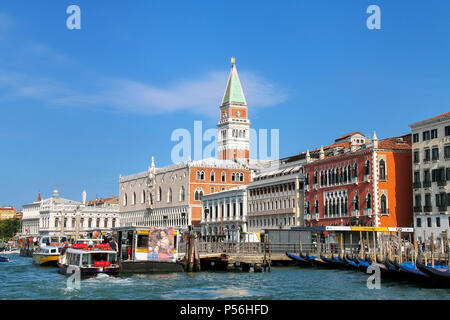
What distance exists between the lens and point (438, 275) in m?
25.1

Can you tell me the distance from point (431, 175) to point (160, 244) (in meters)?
22.3

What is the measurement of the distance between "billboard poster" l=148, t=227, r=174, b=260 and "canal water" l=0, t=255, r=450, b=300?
3.93m

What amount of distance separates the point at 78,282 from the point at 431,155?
29591 millimetres

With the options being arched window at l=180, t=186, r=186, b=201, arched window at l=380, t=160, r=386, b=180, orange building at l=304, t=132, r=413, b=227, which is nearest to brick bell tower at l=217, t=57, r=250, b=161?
arched window at l=180, t=186, r=186, b=201

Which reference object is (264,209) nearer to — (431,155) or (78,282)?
(431,155)

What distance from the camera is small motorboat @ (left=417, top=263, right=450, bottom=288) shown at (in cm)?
2500

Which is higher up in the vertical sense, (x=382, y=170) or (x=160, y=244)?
(x=382, y=170)

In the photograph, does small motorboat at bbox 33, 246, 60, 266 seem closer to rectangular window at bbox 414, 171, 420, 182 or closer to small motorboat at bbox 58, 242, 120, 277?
small motorboat at bbox 58, 242, 120, 277

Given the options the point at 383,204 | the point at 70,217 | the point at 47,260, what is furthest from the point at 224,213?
the point at 70,217

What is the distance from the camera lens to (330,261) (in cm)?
3953

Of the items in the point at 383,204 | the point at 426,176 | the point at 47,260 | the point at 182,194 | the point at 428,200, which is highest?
the point at 182,194

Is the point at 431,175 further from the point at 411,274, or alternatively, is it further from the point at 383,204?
the point at 411,274

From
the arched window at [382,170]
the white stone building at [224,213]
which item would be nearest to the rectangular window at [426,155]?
the arched window at [382,170]

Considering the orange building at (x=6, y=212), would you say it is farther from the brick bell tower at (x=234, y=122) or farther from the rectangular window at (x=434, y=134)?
the rectangular window at (x=434, y=134)
